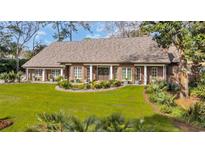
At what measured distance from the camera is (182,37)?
11.0 metres

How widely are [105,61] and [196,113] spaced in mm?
3533

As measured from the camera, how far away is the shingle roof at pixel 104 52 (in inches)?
442

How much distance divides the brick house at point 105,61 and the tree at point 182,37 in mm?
259

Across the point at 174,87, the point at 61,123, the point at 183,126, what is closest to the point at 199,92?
the point at 174,87

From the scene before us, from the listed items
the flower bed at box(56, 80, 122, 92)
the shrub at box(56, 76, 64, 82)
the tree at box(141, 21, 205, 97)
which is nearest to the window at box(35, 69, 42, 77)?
the shrub at box(56, 76, 64, 82)

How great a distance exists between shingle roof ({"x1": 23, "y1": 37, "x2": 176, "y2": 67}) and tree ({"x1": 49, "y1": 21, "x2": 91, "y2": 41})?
0.27 m

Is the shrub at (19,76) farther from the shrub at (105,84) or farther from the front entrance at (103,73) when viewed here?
the shrub at (105,84)

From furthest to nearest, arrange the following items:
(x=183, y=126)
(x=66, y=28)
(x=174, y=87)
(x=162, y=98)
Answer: (x=174, y=87) < (x=66, y=28) < (x=162, y=98) < (x=183, y=126)

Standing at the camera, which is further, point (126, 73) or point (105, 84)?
point (126, 73)

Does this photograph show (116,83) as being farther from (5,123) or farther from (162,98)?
(5,123)
